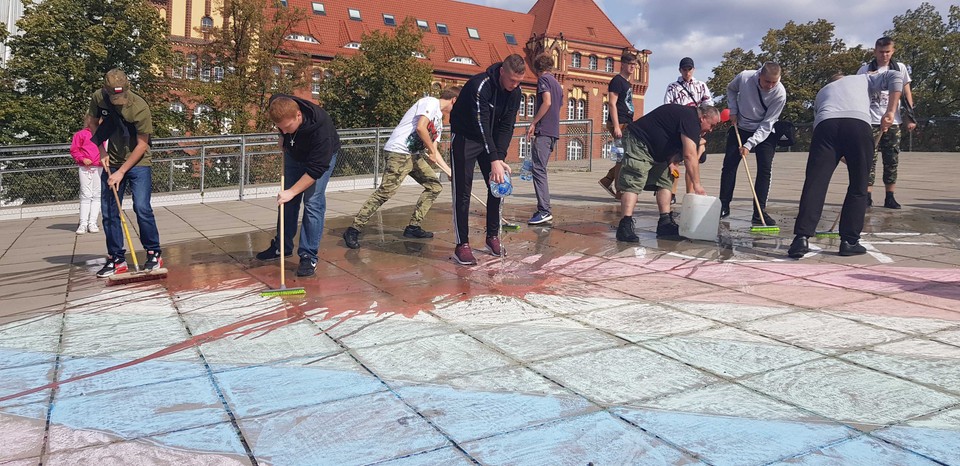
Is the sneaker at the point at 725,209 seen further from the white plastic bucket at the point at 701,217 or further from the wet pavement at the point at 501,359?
the wet pavement at the point at 501,359

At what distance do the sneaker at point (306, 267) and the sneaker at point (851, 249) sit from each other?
14.7 ft

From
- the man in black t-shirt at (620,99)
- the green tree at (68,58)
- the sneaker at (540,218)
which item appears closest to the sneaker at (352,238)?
the sneaker at (540,218)

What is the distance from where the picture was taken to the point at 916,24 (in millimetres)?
56625

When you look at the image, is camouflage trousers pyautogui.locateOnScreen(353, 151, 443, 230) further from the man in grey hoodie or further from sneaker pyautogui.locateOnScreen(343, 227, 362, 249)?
the man in grey hoodie

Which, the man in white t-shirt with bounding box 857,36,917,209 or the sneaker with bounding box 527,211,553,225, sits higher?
the man in white t-shirt with bounding box 857,36,917,209

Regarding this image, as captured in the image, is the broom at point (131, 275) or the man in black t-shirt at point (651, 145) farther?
the man in black t-shirt at point (651, 145)

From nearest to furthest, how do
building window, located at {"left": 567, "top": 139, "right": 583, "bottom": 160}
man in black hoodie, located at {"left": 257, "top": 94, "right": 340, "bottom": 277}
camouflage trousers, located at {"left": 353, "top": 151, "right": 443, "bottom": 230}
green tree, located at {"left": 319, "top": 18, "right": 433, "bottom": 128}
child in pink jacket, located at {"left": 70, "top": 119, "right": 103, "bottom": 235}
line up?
1. man in black hoodie, located at {"left": 257, "top": 94, "right": 340, "bottom": 277}
2. camouflage trousers, located at {"left": 353, "top": 151, "right": 443, "bottom": 230}
3. child in pink jacket, located at {"left": 70, "top": 119, "right": 103, "bottom": 235}
4. building window, located at {"left": 567, "top": 139, "right": 583, "bottom": 160}
5. green tree, located at {"left": 319, "top": 18, "right": 433, "bottom": 128}

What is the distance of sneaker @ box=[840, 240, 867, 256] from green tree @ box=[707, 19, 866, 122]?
146 ft

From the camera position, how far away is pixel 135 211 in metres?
6.16

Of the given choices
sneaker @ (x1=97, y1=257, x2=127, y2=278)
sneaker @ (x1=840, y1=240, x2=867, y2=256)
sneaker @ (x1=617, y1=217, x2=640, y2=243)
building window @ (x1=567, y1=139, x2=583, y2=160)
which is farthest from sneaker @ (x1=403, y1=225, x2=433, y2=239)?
building window @ (x1=567, y1=139, x2=583, y2=160)

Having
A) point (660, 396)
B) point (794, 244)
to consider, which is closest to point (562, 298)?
point (660, 396)

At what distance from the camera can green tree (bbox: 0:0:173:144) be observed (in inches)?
863

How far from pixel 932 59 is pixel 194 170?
2035 inches

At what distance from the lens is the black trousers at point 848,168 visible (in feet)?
20.5
